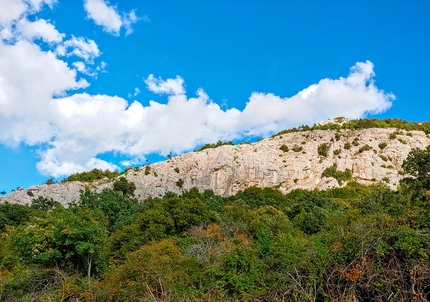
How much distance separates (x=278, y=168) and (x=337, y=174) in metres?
8.89

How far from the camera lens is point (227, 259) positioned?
40.8ft

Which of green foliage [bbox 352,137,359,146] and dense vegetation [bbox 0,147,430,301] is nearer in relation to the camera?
dense vegetation [bbox 0,147,430,301]

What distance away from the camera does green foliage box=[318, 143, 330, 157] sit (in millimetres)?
59378

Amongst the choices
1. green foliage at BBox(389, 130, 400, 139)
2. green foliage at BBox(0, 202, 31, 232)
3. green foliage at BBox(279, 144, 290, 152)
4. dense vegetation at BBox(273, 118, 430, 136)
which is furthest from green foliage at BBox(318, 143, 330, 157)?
green foliage at BBox(0, 202, 31, 232)

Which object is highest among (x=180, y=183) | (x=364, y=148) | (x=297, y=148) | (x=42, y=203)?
(x=297, y=148)

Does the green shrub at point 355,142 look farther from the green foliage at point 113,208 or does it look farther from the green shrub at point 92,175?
the green shrub at point 92,175

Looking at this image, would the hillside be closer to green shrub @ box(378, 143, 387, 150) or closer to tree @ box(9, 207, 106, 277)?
green shrub @ box(378, 143, 387, 150)

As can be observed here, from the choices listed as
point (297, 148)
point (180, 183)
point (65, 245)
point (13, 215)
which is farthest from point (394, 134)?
point (13, 215)

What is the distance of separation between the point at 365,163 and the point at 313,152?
8.28 metres

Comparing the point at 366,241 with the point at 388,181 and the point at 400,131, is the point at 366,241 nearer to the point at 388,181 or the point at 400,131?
the point at 388,181

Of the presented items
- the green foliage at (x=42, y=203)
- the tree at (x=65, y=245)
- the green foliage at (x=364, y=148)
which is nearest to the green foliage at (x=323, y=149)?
the green foliage at (x=364, y=148)

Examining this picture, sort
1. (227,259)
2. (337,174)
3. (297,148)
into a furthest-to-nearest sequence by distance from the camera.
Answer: (297,148) → (337,174) → (227,259)

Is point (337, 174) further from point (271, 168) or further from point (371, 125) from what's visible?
point (371, 125)

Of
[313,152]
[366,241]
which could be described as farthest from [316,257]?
[313,152]
